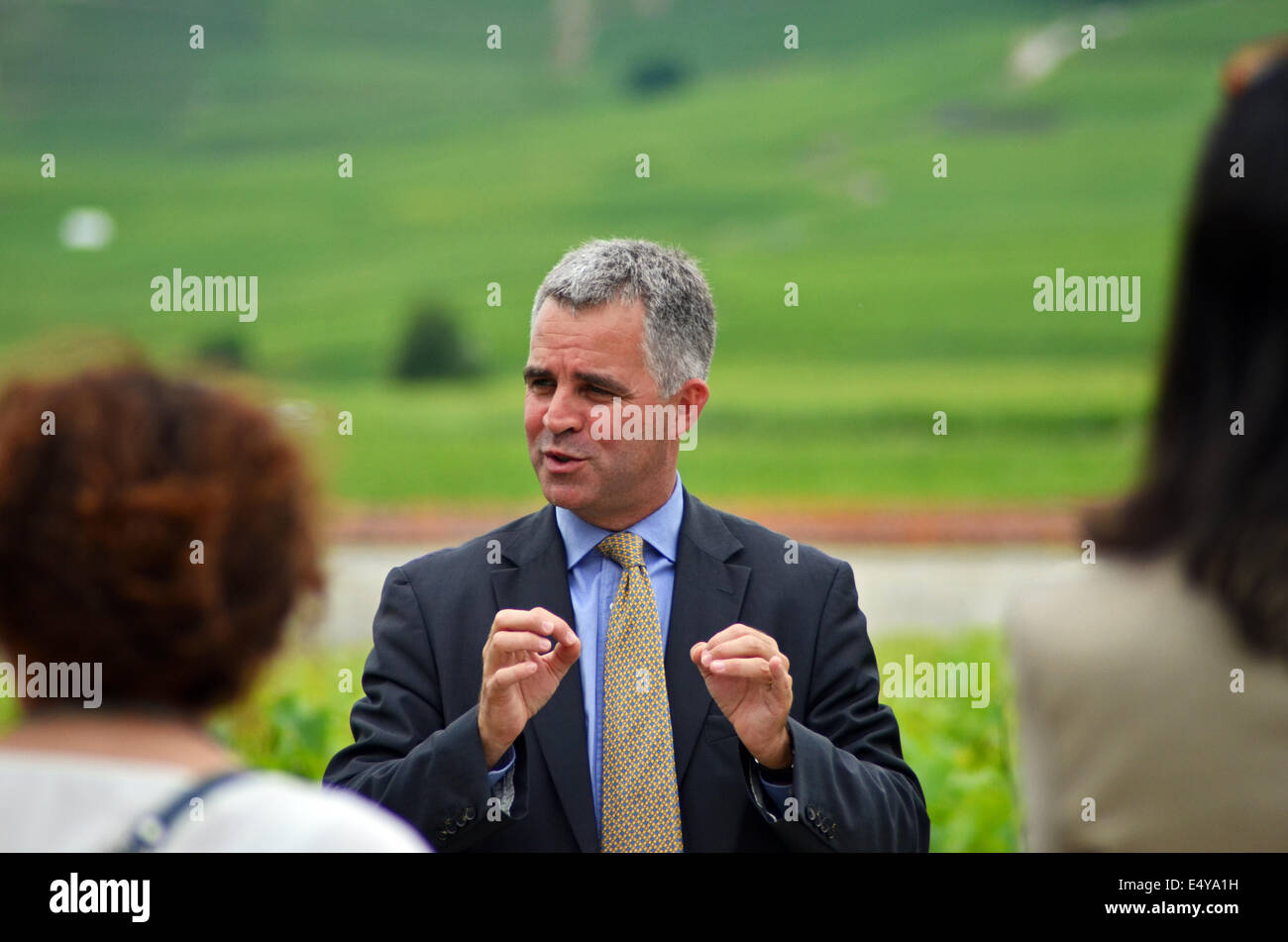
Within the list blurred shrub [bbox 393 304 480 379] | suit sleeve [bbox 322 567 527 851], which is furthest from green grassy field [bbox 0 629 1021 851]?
blurred shrub [bbox 393 304 480 379]

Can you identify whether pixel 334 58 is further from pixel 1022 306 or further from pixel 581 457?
pixel 581 457

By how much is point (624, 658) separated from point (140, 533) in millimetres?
1552

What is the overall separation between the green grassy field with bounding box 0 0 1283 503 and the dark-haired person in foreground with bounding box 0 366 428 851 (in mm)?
12264

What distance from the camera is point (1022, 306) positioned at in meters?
23.7

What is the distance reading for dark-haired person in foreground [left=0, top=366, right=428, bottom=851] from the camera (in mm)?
1585

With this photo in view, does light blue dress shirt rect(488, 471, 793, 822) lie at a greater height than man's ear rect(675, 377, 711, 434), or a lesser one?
lesser

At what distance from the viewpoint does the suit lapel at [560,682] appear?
2.95m

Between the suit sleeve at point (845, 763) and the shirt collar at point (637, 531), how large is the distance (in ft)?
1.29

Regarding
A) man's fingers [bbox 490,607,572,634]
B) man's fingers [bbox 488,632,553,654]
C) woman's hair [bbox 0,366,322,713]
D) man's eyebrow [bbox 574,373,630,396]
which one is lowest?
man's fingers [bbox 488,632,553,654]

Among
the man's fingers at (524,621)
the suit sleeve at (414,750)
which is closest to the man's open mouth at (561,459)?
the suit sleeve at (414,750)

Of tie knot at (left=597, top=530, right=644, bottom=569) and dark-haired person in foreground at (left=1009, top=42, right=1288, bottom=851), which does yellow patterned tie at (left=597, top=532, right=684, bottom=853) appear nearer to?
tie knot at (left=597, top=530, right=644, bottom=569)

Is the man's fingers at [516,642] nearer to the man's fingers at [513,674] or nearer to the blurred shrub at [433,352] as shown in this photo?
the man's fingers at [513,674]

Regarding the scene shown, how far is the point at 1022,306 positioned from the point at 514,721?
22174 mm
